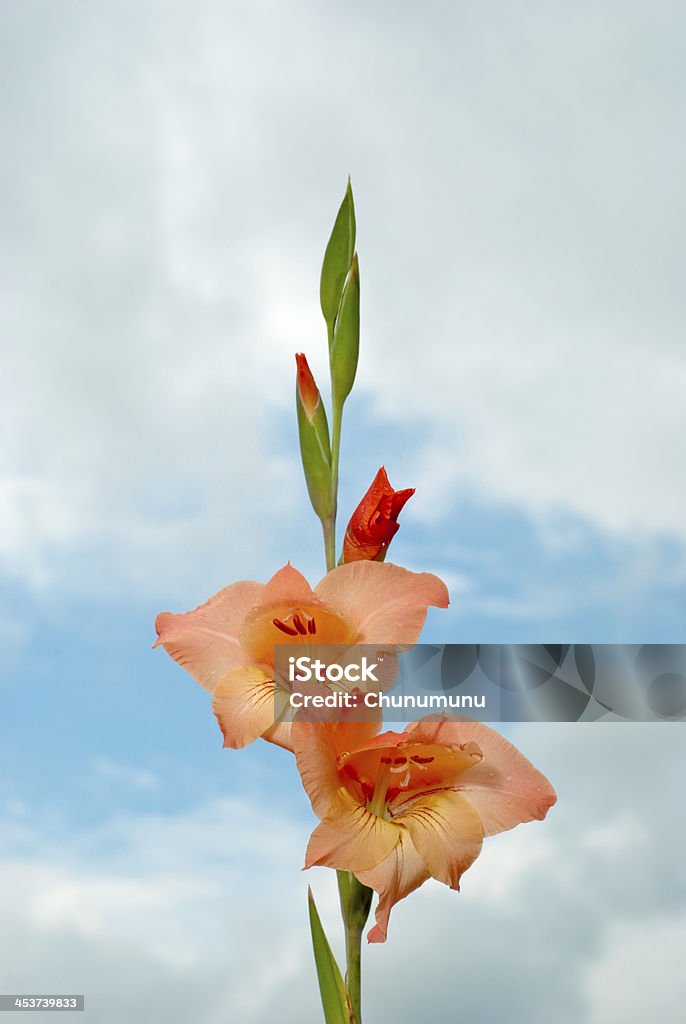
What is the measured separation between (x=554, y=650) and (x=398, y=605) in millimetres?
302

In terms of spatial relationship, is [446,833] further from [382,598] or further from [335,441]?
[335,441]

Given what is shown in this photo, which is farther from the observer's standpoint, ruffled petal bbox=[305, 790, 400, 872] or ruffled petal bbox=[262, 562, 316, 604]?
ruffled petal bbox=[262, 562, 316, 604]

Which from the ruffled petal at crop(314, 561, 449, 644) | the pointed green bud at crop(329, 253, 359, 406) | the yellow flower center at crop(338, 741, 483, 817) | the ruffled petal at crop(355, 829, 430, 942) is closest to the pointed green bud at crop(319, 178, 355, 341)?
Answer: the pointed green bud at crop(329, 253, 359, 406)

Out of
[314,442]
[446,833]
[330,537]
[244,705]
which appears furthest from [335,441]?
[446,833]

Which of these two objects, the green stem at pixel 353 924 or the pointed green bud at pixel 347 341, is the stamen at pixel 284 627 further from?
the pointed green bud at pixel 347 341

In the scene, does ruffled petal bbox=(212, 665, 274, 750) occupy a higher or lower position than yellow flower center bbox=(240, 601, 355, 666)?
lower

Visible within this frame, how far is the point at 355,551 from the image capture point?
1.43 m

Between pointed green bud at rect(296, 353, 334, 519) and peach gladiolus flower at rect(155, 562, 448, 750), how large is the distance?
22 centimetres

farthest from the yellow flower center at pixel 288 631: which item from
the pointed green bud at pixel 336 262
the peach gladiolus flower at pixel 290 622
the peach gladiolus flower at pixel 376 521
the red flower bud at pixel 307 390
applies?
the pointed green bud at pixel 336 262

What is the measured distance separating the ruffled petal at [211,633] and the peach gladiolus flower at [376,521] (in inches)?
5.8

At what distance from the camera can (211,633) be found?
1.36 m

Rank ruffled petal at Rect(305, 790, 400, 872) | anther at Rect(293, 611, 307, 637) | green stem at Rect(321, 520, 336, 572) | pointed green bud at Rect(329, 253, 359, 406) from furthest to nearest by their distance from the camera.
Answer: pointed green bud at Rect(329, 253, 359, 406) < green stem at Rect(321, 520, 336, 572) < anther at Rect(293, 611, 307, 637) < ruffled petal at Rect(305, 790, 400, 872)

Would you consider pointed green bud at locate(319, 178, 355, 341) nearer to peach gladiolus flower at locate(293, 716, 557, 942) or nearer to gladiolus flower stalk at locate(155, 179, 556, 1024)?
gladiolus flower stalk at locate(155, 179, 556, 1024)

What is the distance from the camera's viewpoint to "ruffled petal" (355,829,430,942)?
1.22 metres
